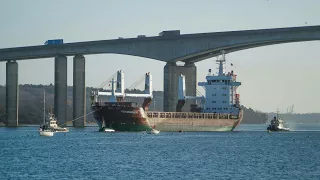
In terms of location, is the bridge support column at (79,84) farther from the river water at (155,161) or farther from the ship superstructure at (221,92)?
the river water at (155,161)

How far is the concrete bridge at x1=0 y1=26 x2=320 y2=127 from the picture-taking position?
14375cm

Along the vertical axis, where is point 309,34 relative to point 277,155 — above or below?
above

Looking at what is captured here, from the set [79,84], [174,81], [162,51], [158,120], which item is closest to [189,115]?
[158,120]

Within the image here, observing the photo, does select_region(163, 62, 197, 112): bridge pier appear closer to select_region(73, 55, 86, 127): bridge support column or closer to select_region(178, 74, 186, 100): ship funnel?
select_region(178, 74, 186, 100): ship funnel

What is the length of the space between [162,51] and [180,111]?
11218mm

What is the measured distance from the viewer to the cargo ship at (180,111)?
13475cm

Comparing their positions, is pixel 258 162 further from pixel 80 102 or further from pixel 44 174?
pixel 80 102

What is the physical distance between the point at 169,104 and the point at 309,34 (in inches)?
1283

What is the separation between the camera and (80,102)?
552ft

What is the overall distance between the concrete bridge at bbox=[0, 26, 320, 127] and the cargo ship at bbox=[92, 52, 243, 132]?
3.85 m

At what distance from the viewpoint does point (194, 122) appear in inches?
5837

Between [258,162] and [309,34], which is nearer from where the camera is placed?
[258,162]

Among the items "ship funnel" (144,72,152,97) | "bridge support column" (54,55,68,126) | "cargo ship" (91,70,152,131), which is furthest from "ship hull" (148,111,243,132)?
"bridge support column" (54,55,68,126)

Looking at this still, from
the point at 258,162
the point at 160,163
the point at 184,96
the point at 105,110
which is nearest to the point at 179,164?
the point at 160,163
